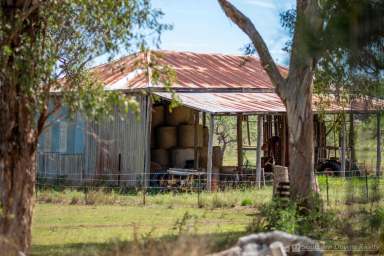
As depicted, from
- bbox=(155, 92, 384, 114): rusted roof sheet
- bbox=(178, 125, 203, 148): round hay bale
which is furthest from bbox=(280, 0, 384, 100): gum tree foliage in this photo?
bbox=(178, 125, 203, 148): round hay bale

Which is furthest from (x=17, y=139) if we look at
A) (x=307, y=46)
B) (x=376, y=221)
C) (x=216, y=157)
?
(x=216, y=157)

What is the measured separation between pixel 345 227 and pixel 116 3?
489cm

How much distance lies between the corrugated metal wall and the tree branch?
31.3 feet

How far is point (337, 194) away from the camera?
1948 centimetres

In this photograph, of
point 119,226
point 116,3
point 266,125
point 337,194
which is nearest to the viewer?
point 116,3

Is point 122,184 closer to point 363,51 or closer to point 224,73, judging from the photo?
point 224,73

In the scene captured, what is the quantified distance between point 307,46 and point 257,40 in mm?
7605

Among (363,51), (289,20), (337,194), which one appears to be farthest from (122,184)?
(363,51)

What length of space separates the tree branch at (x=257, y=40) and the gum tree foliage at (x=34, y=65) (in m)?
4.79

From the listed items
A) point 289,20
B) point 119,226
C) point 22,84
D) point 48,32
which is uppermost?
point 289,20

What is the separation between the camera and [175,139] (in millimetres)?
27844

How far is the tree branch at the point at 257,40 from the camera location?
15672mm

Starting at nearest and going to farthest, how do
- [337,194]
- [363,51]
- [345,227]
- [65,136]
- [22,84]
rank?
1. [363,51]
2. [22,84]
3. [345,227]
4. [337,194]
5. [65,136]

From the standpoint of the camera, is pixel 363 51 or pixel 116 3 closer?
pixel 363 51
